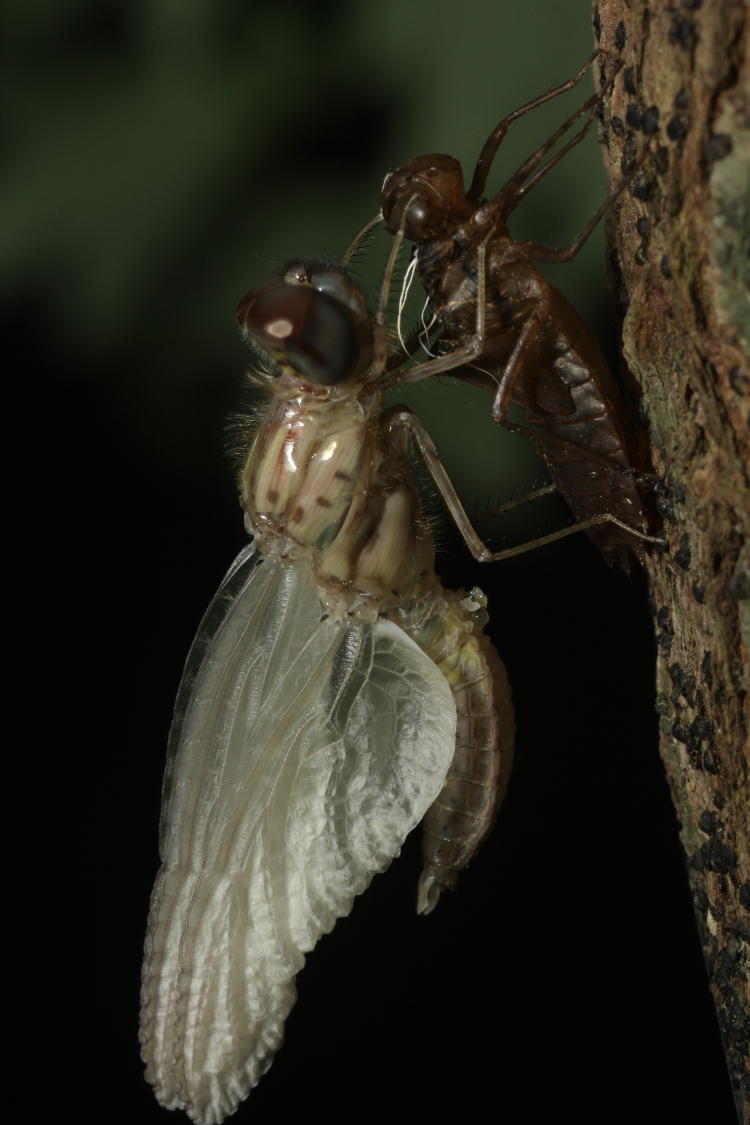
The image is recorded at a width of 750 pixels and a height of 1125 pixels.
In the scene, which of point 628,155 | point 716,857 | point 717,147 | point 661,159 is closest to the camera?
point 717,147

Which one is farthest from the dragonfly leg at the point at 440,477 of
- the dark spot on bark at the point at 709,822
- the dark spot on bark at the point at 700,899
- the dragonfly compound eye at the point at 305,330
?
the dark spot on bark at the point at 700,899

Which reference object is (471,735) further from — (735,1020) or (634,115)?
(634,115)

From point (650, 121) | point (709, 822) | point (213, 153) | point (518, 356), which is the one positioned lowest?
point (709, 822)

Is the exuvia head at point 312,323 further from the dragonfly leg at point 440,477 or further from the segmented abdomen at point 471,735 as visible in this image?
Answer: the segmented abdomen at point 471,735

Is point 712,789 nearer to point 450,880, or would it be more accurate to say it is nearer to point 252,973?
point 450,880

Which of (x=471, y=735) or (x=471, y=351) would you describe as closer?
(x=471, y=351)

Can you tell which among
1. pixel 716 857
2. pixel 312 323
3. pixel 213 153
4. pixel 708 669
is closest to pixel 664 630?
pixel 708 669

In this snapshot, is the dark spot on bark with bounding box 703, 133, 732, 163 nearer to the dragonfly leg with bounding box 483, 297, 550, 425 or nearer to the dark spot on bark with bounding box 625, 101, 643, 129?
the dark spot on bark with bounding box 625, 101, 643, 129

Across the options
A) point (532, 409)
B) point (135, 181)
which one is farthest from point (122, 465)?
point (532, 409)
